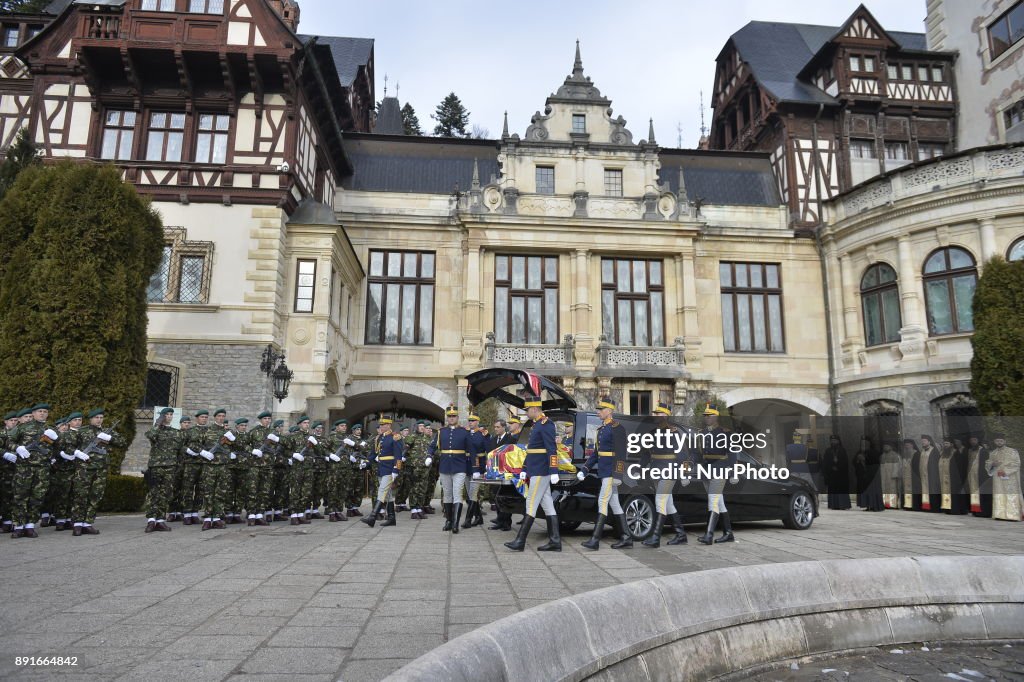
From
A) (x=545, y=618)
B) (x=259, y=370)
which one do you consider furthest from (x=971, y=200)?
(x=545, y=618)

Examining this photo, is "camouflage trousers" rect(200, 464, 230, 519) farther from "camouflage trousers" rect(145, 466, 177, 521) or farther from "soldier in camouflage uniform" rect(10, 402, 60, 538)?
"soldier in camouflage uniform" rect(10, 402, 60, 538)

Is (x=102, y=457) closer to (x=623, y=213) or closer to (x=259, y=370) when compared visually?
(x=259, y=370)

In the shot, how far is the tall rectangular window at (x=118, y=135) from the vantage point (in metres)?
19.0

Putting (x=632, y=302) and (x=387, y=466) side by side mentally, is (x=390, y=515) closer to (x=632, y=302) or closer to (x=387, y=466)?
(x=387, y=466)

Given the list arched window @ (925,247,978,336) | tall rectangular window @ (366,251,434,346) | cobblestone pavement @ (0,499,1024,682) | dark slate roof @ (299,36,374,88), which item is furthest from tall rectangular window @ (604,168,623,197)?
cobblestone pavement @ (0,499,1024,682)

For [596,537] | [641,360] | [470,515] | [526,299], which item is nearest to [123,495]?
[470,515]

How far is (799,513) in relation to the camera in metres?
10.7

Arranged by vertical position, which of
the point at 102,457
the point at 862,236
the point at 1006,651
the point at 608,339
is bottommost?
the point at 1006,651

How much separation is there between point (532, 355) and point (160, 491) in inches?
598

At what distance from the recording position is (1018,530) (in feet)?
36.6

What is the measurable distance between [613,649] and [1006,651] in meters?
3.12

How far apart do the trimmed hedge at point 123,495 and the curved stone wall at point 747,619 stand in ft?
38.6

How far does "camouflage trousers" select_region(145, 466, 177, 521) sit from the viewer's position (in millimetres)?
9812

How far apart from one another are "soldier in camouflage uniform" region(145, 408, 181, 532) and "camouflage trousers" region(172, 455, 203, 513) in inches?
14.4
